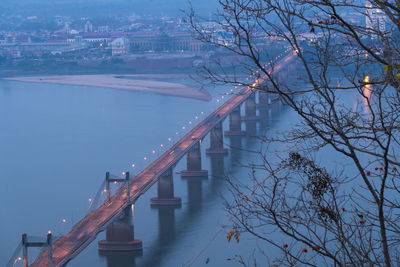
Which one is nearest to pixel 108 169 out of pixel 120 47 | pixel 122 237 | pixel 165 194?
pixel 165 194

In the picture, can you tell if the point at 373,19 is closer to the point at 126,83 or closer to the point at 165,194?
the point at 165,194

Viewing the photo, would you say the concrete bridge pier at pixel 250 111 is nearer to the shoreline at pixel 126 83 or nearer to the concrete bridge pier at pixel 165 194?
the shoreline at pixel 126 83

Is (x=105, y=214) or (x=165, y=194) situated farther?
(x=165, y=194)

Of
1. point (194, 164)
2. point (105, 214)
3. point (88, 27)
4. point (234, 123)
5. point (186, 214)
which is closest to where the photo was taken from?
point (105, 214)

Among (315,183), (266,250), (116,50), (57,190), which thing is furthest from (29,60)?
(315,183)

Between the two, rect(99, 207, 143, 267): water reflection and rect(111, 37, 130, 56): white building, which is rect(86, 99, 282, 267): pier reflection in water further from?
rect(111, 37, 130, 56): white building

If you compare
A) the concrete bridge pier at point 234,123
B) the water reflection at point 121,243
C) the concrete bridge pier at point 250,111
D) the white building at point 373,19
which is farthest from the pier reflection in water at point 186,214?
the concrete bridge pier at point 250,111
